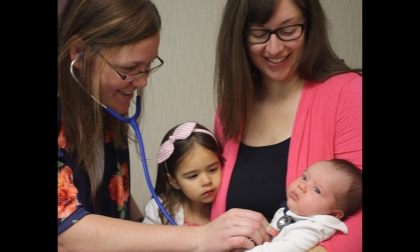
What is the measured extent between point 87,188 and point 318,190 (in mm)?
406

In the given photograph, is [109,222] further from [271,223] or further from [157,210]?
[271,223]

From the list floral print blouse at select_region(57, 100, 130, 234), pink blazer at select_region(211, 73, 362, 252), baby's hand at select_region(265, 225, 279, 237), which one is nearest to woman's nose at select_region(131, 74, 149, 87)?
floral print blouse at select_region(57, 100, 130, 234)

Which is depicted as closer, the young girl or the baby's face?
the baby's face

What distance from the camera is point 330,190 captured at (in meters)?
0.76

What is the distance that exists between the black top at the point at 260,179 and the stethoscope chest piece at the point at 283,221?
0.03 metres

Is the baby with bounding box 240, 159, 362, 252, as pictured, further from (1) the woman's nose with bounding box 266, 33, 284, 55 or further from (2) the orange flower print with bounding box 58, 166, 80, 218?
(2) the orange flower print with bounding box 58, 166, 80, 218

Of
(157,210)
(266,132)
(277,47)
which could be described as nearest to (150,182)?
(157,210)

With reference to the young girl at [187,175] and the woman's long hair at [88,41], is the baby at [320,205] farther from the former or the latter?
the woman's long hair at [88,41]

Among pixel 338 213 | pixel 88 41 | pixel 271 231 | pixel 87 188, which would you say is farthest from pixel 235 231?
pixel 88 41

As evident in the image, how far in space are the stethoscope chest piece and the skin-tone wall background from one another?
0.22 meters

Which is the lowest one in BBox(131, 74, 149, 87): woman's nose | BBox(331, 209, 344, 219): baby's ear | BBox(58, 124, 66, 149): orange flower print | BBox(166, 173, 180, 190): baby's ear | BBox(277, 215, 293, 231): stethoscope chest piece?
BBox(277, 215, 293, 231): stethoscope chest piece

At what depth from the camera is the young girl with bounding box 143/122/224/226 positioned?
87 centimetres

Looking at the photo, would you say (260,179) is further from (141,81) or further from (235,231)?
(141,81)

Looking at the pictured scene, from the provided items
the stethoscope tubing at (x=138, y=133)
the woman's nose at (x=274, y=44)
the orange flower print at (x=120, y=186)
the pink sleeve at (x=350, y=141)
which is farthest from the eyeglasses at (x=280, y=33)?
the orange flower print at (x=120, y=186)
